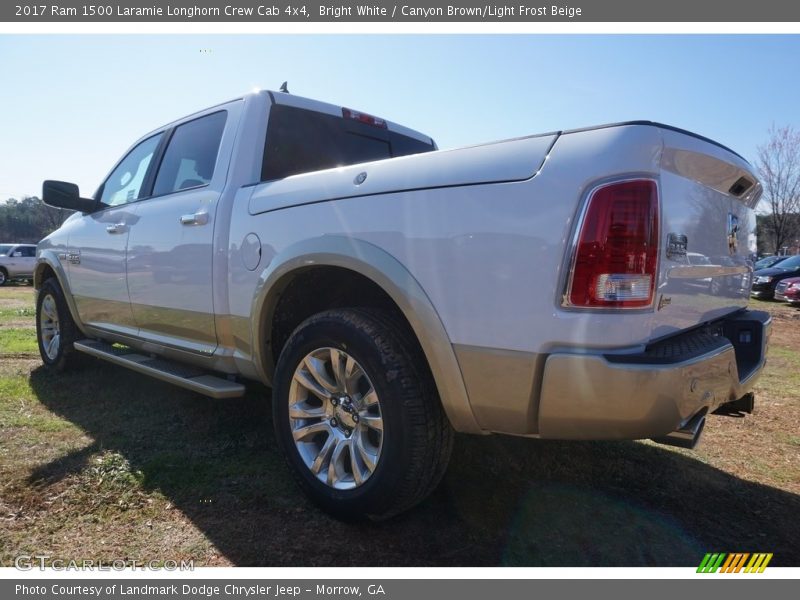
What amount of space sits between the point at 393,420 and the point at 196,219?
1790 mm

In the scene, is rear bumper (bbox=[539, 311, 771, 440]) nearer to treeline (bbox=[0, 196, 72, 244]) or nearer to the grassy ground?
the grassy ground

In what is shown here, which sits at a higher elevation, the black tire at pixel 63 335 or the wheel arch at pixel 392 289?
the wheel arch at pixel 392 289

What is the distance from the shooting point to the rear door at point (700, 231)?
185 cm

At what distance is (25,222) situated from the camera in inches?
2152

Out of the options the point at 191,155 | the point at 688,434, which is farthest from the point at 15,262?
the point at 688,434

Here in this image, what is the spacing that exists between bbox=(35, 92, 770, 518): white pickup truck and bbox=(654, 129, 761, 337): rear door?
0.01 m

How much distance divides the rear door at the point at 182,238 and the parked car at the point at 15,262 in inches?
854

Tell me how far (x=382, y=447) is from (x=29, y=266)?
2461 centimetres

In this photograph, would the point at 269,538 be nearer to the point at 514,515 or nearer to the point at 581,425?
the point at 514,515

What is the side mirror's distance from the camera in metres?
4.22

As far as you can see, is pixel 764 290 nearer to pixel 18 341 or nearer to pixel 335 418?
pixel 335 418

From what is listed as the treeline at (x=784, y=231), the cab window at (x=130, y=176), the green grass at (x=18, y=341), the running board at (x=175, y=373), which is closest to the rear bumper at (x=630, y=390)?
the running board at (x=175, y=373)

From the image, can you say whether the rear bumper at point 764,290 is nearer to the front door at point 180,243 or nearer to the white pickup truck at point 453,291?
the white pickup truck at point 453,291

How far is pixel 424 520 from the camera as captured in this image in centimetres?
237
